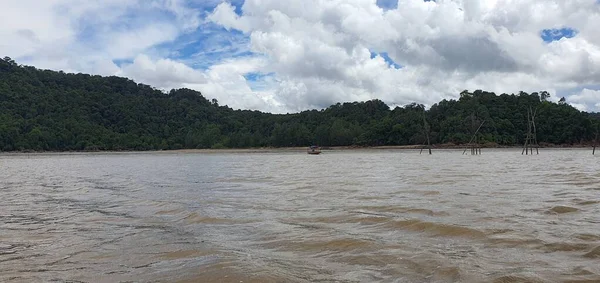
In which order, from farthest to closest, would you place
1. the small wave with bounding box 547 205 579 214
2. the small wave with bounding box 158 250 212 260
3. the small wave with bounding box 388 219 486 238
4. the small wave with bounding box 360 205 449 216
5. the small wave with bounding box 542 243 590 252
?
the small wave with bounding box 360 205 449 216
the small wave with bounding box 547 205 579 214
the small wave with bounding box 388 219 486 238
the small wave with bounding box 158 250 212 260
the small wave with bounding box 542 243 590 252

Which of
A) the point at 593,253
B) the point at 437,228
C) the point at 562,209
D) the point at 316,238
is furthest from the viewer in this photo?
the point at 562,209

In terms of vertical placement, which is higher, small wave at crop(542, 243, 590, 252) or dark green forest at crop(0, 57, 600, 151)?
dark green forest at crop(0, 57, 600, 151)

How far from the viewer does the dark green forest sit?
118m

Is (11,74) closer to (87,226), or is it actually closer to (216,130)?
(216,130)

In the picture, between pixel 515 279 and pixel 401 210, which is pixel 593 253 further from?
pixel 401 210

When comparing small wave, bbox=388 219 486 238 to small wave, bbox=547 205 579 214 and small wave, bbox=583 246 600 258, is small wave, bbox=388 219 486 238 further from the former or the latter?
small wave, bbox=547 205 579 214

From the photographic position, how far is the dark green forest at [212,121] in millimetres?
118438

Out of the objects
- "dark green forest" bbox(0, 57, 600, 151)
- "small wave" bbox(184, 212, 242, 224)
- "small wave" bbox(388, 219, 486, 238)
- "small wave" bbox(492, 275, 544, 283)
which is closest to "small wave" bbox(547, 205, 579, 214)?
"small wave" bbox(388, 219, 486, 238)

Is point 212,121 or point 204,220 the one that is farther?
point 212,121

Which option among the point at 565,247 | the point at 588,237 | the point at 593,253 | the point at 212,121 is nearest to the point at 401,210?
the point at 588,237

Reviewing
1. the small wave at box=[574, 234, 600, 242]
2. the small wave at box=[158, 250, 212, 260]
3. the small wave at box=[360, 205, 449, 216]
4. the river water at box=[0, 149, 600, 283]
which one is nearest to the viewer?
the river water at box=[0, 149, 600, 283]

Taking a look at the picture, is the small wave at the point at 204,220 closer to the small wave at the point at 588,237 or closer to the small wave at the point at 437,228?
the small wave at the point at 437,228

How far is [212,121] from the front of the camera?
181375 mm

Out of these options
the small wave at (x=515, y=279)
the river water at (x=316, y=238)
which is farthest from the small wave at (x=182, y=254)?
the small wave at (x=515, y=279)
